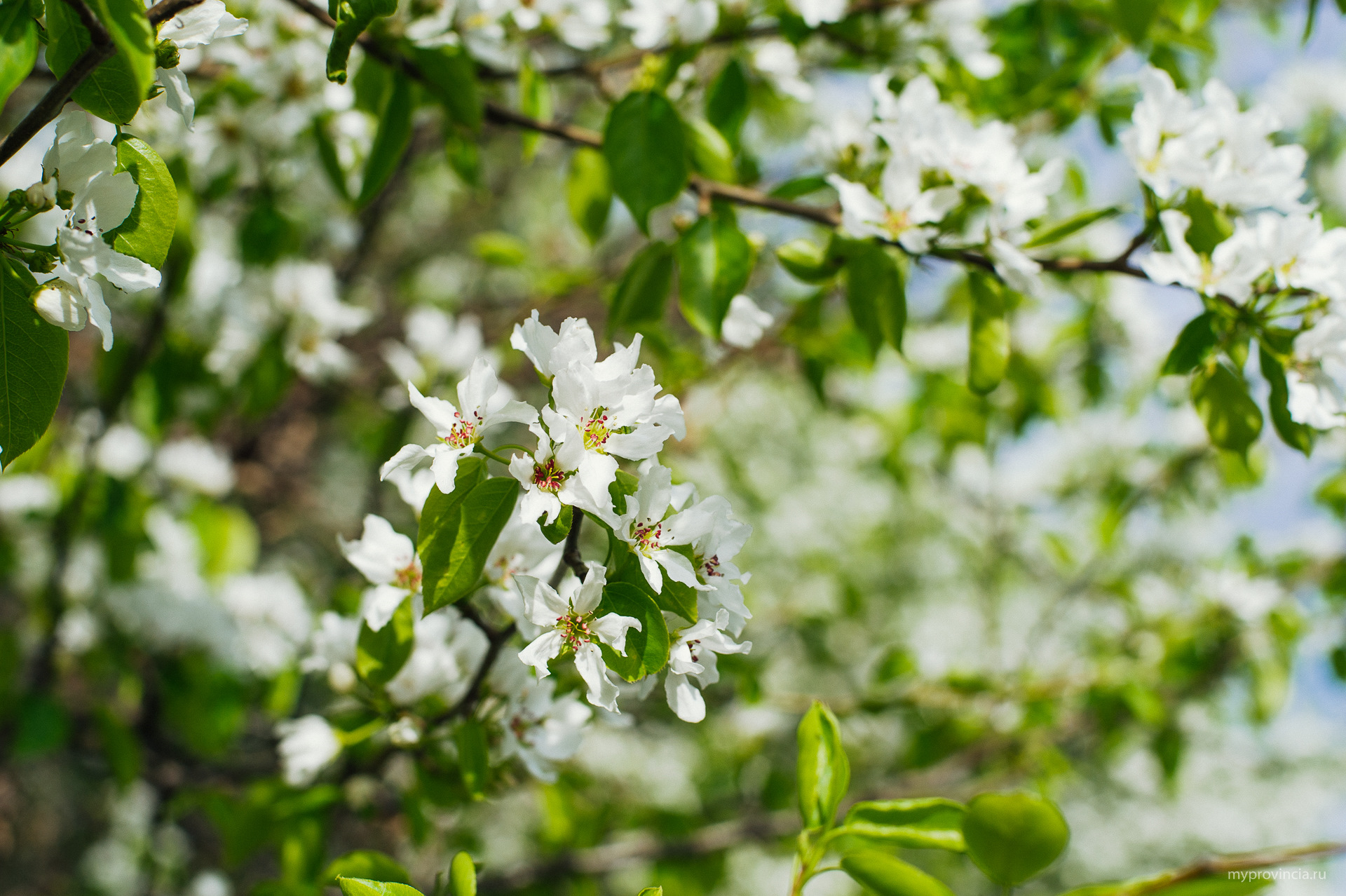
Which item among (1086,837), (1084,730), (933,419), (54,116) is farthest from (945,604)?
(54,116)

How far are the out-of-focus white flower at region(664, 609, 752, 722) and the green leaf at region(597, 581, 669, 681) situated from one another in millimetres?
32

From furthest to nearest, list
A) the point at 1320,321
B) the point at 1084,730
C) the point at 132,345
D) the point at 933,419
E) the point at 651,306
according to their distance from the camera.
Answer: the point at 1084,730 < the point at 933,419 < the point at 132,345 < the point at 651,306 < the point at 1320,321

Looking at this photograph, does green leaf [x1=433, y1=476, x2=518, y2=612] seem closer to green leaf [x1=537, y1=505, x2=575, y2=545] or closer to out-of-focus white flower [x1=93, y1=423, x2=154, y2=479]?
green leaf [x1=537, y1=505, x2=575, y2=545]

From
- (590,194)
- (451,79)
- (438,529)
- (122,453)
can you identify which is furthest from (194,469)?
(438,529)

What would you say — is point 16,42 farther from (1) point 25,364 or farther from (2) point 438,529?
(2) point 438,529

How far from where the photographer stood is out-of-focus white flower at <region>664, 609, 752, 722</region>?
2.48ft

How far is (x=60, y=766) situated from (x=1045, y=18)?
541cm

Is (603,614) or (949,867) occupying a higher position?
(603,614)

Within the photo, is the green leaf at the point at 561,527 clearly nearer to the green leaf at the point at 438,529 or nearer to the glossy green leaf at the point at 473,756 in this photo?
the green leaf at the point at 438,529

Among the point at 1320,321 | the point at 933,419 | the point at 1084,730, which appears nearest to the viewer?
the point at 1320,321

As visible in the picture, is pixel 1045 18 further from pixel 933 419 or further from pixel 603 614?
pixel 603 614

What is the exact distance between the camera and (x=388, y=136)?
118 cm

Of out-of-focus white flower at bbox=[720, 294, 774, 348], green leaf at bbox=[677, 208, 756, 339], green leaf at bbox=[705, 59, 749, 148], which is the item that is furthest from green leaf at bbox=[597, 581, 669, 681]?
green leaf at bbox=[705, 59, 749, 148]

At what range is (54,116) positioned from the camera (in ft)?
2.23
